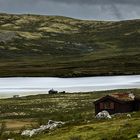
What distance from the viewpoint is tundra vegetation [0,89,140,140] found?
148ft

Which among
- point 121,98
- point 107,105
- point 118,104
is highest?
point 121,98

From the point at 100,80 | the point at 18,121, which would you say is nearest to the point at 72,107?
the point at 18,121

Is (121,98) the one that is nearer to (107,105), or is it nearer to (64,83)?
→ (107,105)

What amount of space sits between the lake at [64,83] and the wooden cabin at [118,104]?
7203 cm

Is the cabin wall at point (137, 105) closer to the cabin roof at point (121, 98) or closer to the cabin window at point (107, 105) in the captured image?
the cabin roof at point (121, 98)

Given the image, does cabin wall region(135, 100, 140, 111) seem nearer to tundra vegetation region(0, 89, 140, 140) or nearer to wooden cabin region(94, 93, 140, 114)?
wooden cabin region(94, 93, 140, 114)

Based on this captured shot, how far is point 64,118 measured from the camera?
75938mm

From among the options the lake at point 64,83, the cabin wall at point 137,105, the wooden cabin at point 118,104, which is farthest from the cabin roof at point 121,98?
the lake at point 64,83

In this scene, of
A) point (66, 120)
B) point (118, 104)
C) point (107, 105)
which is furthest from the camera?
point (107, 105)

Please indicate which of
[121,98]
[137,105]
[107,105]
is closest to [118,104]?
[121,98]

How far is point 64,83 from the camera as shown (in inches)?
6909

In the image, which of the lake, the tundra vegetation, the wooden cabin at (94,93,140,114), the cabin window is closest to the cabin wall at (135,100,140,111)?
the wooden cabin at (94,93,140,114)

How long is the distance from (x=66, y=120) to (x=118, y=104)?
9762 mm

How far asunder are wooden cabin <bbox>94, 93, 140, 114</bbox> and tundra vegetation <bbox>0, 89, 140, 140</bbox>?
2722mm
